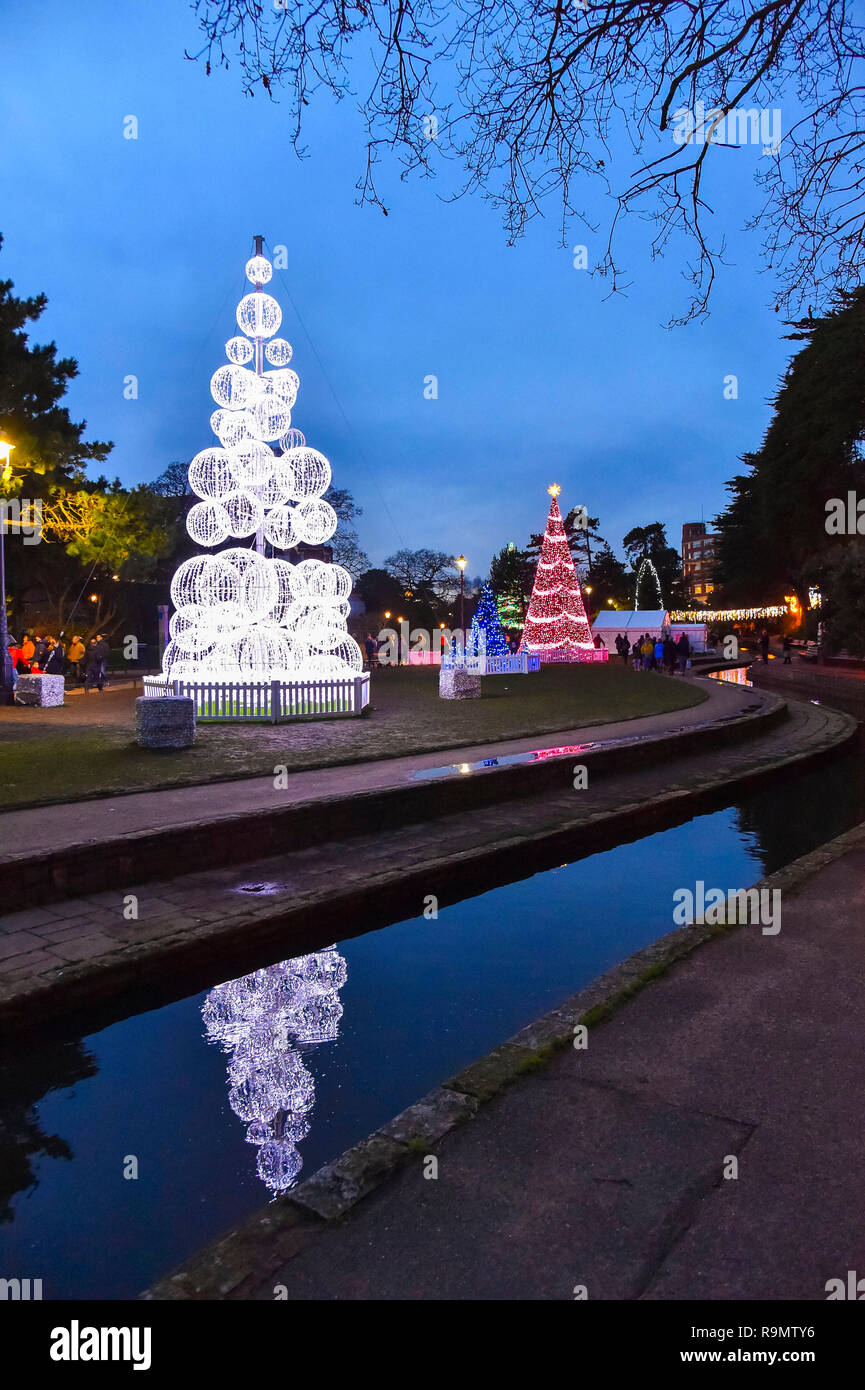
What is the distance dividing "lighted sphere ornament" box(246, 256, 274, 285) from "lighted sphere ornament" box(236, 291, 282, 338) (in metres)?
0.38

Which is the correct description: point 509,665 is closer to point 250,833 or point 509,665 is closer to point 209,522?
point 209,522

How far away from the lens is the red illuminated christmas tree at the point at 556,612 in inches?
1837

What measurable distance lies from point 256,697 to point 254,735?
2.06 m

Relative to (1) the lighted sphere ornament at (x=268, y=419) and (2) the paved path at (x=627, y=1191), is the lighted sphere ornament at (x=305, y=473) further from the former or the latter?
(2) the paved path at (x=627, y=1191)

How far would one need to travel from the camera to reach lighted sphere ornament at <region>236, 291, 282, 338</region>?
55.8 ft

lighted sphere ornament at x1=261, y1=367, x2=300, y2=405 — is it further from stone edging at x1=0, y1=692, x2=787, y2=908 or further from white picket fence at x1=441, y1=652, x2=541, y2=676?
white picket fence at x1=441, y1=652, x2=541, y2=676

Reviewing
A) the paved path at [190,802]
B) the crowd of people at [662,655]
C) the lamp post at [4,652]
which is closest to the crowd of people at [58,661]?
the lamp post at [4,652]

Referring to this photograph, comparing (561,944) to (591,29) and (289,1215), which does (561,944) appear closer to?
(289,1215)

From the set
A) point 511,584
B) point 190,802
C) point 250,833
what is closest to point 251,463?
point 190,802

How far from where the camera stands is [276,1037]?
197 inches

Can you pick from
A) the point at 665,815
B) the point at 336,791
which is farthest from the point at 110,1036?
the point at 665,815

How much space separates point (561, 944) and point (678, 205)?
17.7ft

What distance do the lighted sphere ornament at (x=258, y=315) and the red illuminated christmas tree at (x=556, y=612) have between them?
3089 cm
